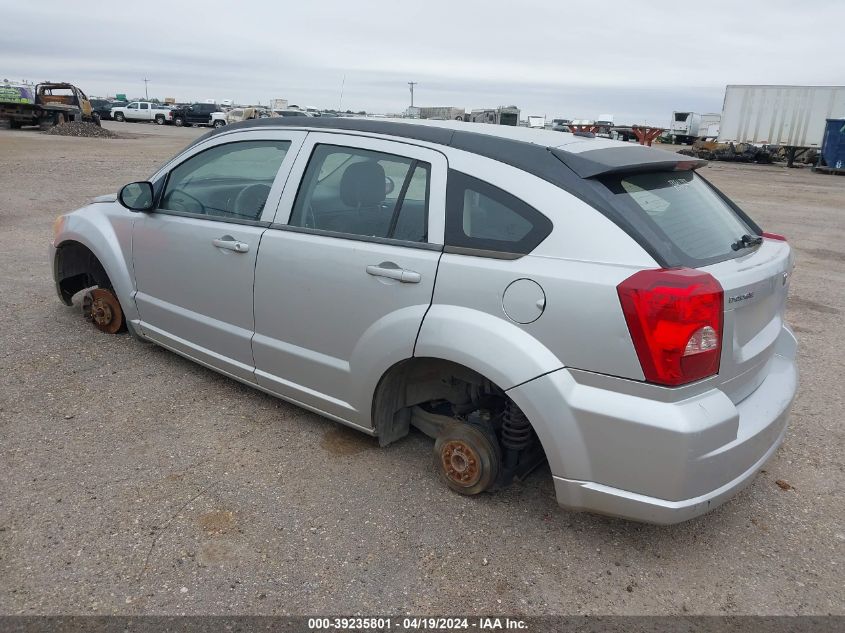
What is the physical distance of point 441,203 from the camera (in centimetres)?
287

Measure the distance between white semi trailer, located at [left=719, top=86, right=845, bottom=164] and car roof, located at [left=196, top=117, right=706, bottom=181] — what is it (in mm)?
34623

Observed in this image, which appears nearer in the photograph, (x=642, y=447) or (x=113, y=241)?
(x=642, y=447)

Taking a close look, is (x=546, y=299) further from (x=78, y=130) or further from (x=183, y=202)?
(x=78, y=130)

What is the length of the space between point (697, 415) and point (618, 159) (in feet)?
3.70

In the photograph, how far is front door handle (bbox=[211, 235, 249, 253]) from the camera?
3.50 metres

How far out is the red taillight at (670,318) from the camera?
229 cm

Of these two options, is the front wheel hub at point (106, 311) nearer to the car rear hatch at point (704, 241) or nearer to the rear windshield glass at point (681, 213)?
the car rear hatch at point (704, 241)

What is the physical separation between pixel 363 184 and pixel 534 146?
0.91 m

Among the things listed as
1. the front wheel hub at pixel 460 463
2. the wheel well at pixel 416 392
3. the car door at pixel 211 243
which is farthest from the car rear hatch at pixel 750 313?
the car door at pixel 211 243

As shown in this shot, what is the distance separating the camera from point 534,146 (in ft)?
9.17

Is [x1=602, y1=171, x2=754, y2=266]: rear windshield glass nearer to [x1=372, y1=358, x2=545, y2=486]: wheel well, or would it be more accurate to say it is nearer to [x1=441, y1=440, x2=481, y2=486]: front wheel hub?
[x1=372, y1=358, x2=545, y2=486]: wheel well

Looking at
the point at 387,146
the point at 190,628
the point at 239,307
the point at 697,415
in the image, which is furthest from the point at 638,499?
the point at 239,307

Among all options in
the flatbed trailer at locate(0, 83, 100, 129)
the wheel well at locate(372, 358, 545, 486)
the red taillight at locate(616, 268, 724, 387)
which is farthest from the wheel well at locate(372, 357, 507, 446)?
the flatbed trailer at locate(0, 83, 100, 129)

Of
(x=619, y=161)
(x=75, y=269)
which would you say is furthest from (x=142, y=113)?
(x=619, y=161)
